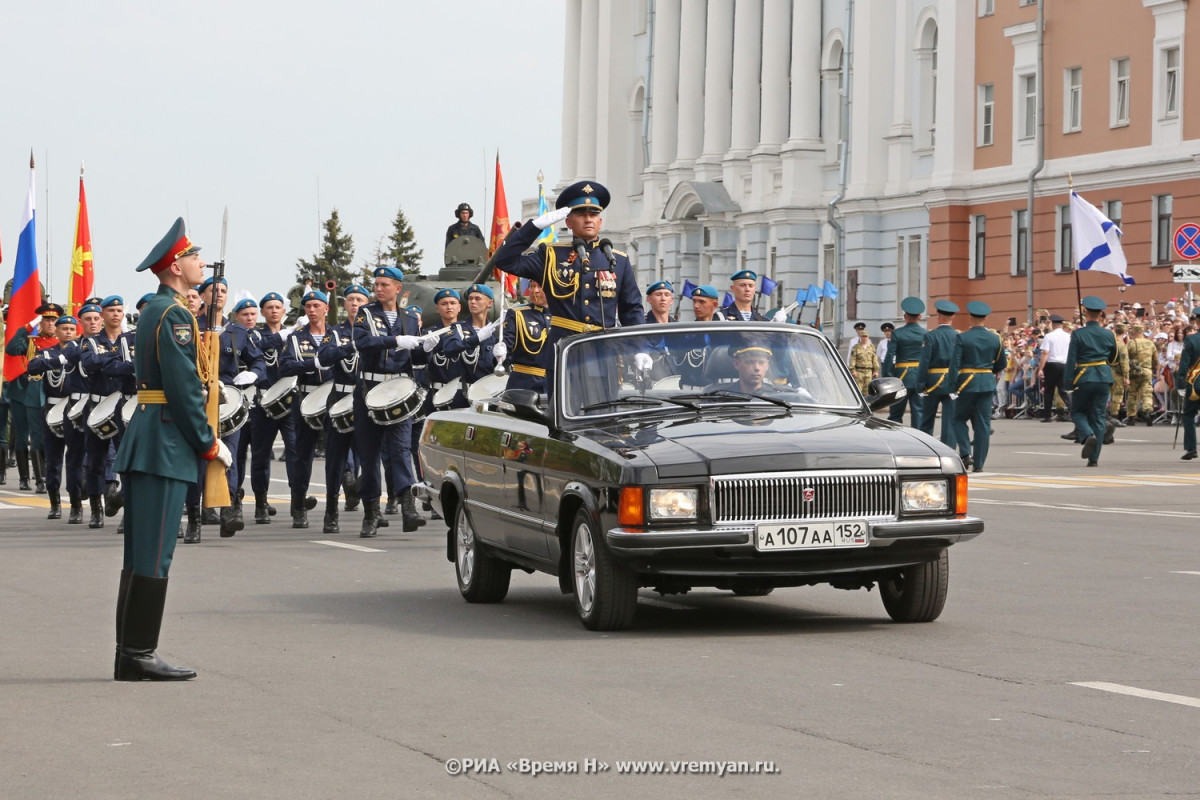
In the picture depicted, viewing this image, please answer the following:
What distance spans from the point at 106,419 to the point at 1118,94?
33754mm

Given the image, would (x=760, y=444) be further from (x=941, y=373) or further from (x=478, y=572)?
(x=941, y=373)

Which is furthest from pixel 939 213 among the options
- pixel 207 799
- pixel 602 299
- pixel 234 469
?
pixel 207 799

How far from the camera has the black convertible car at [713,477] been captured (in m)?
10.9

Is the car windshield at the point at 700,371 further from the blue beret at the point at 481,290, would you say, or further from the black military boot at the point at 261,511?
the black military boot at the point at 261,511

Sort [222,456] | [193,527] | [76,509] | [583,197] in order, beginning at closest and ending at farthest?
[222,456] → [583,197] → [193,527] → [76,509]

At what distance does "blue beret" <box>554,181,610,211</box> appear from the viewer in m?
14.8

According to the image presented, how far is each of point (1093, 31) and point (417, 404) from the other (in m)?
34.9

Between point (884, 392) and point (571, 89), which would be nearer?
point (884, 392)

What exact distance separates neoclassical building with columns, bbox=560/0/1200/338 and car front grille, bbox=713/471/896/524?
38126mm

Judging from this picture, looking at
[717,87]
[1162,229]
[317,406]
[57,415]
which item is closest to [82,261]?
[57,415]

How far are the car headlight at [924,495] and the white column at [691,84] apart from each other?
64817 millimetres

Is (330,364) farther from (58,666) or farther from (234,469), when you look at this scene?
(58,666)

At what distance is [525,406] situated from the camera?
12062 millimetres

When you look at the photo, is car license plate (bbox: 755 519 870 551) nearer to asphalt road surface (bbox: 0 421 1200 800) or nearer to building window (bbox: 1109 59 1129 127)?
asphalt road surface (bbox: 0 421 1200 800)
